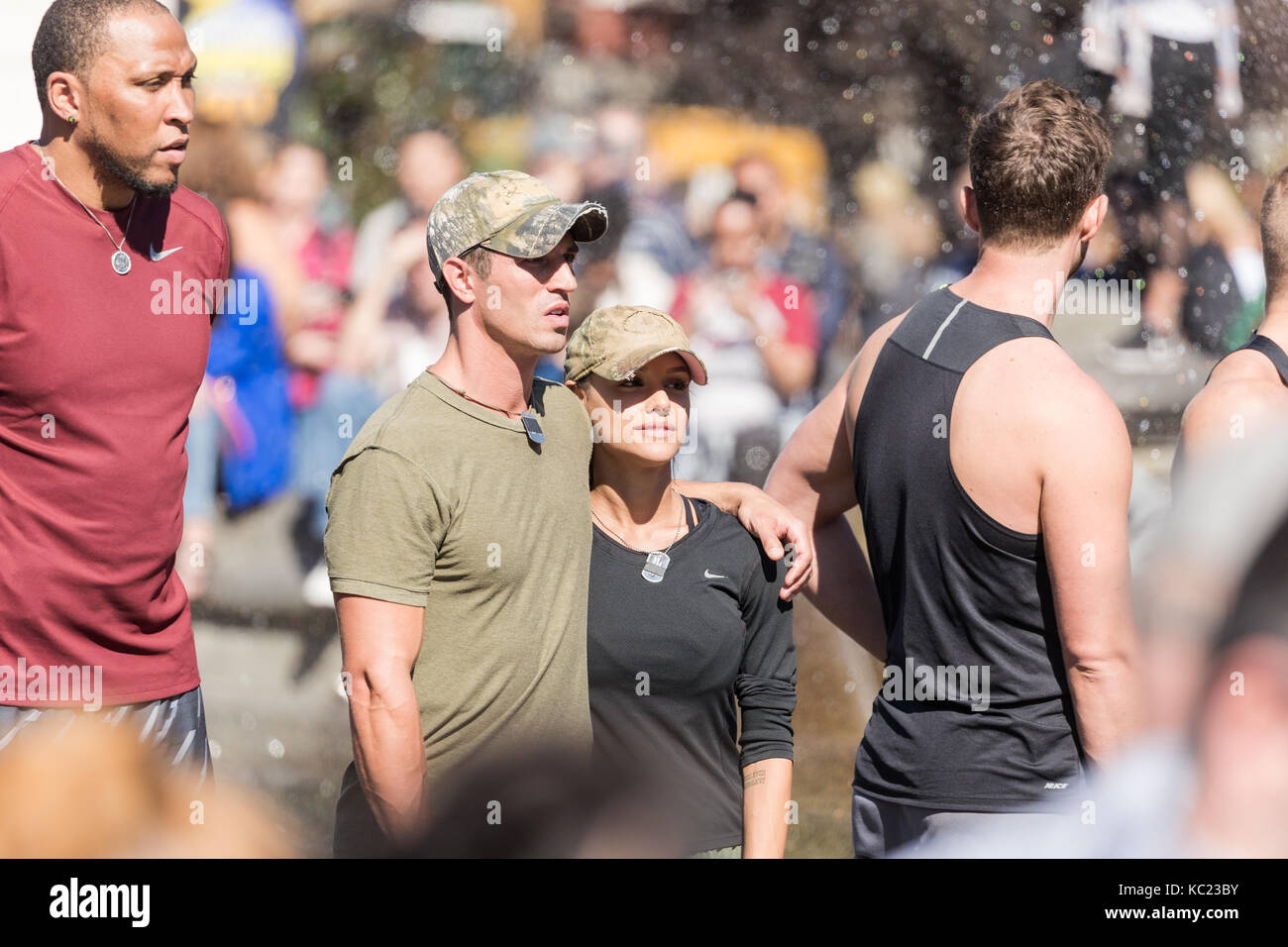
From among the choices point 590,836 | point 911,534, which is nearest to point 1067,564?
point 911,534

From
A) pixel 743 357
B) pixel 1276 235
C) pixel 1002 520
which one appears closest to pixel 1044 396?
pixel 1002 520

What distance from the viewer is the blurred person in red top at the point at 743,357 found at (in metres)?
5.43

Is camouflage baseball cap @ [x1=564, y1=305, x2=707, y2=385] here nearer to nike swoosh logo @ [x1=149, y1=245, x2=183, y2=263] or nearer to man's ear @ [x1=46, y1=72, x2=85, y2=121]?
nike swoosh logo @ [x1=149, y1=245, x2=183, y2=263]

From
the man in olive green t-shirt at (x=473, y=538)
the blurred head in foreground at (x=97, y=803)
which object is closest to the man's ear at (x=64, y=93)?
the man in olive green t-shirt at (x=473, y=538)

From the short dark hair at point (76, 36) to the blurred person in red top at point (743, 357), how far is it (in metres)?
3.41

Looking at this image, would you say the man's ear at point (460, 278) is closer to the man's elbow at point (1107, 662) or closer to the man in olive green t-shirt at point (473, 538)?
the man in olive green t-shirt at point (473, 538)

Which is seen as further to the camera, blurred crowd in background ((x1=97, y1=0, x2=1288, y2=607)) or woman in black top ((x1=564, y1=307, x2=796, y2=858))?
blurred crowd in background ((x1=97, y1=0, x2=1288, y2=607))

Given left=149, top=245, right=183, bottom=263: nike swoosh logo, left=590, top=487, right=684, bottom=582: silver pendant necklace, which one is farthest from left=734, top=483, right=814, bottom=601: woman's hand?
left=149, top=245, right=183, bottom=263: nike swoosh logo

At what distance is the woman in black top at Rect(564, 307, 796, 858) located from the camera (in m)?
1.93

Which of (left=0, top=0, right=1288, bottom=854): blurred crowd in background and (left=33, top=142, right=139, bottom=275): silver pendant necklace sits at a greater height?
(left=0, top=0, right=1288, bottom=854): blurred crowd in background

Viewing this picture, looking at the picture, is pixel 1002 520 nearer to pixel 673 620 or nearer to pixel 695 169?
pixel 673 620

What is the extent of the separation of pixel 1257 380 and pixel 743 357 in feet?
11.6

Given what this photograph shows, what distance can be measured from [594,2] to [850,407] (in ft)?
15.4

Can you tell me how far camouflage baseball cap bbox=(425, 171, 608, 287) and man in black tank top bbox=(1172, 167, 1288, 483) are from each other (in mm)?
1027
